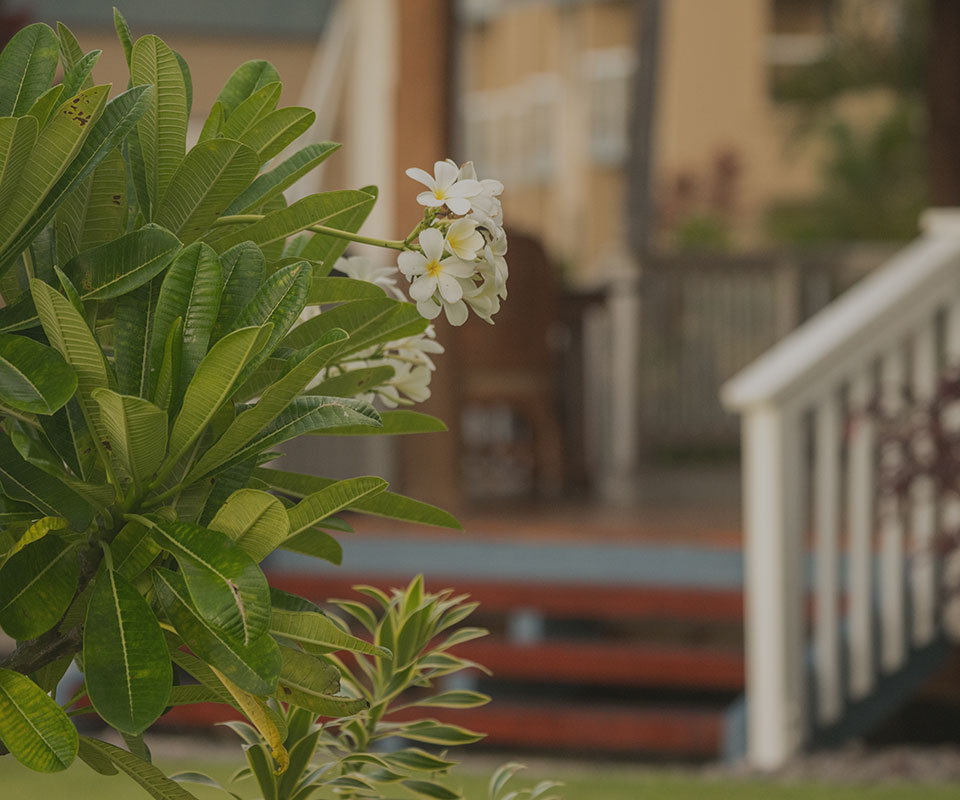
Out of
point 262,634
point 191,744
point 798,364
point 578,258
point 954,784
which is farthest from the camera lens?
point 578,258

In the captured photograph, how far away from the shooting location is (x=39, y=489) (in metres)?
0.93

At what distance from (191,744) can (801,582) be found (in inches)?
78.5

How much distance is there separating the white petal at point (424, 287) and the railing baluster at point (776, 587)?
2869mm

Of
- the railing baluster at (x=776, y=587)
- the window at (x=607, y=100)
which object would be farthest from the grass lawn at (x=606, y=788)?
the window at (x=607, y=100)

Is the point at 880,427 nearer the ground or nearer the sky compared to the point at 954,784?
nearer the sky

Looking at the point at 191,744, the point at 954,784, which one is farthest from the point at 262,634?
the point at 191,744

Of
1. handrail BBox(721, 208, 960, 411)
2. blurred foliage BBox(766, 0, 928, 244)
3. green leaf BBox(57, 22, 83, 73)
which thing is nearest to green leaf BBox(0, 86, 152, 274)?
green leaf BBox(57, 22, 83, 73)

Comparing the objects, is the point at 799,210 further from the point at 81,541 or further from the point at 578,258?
the point at 81,541

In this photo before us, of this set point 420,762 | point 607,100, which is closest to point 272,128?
point 420,762

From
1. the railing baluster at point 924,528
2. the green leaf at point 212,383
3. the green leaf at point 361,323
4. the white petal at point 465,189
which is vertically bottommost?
the railing baluster at point 924,528

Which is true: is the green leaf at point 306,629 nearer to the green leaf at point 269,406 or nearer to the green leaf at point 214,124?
the green leaf at point 269,406

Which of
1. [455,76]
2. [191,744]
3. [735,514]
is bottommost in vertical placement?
[191,744]

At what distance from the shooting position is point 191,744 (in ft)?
14.4

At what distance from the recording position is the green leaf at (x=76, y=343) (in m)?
0.86
